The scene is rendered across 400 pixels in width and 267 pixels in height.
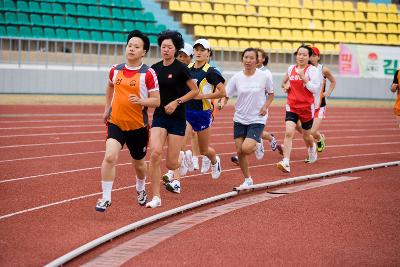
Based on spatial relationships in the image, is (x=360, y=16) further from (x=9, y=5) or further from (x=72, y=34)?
(x=9, y=5)

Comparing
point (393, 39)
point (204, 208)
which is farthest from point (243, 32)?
point (204, 208)

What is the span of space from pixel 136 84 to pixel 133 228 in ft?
5.75

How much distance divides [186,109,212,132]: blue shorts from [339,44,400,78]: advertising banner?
75.8ft

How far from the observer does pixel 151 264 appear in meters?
6.66

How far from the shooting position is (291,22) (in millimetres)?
38906

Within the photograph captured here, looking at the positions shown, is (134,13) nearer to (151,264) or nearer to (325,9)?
(325,9)

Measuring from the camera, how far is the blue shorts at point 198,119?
39.0 ft

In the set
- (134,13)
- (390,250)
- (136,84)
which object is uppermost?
(134,13)

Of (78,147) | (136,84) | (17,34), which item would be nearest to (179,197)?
(136,84)

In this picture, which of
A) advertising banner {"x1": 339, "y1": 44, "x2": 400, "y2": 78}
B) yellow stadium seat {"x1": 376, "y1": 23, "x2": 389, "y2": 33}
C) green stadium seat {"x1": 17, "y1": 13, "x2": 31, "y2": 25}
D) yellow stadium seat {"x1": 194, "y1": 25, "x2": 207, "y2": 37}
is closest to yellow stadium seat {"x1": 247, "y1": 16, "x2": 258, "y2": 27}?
yellow stadium seat {"x1": 194, "y1": 25, "x2": 207, "y2": 37}

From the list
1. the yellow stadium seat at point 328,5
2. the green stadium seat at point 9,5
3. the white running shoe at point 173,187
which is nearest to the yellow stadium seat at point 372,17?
the yellow stadium seat at point 328,5

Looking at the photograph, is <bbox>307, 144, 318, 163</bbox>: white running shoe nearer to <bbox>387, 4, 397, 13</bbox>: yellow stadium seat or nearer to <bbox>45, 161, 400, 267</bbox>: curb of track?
<bbox>45, 161, 400, 267</bbox>: curb of track

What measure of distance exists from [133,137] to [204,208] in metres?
1.22

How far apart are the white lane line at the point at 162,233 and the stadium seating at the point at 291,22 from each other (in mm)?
22749
